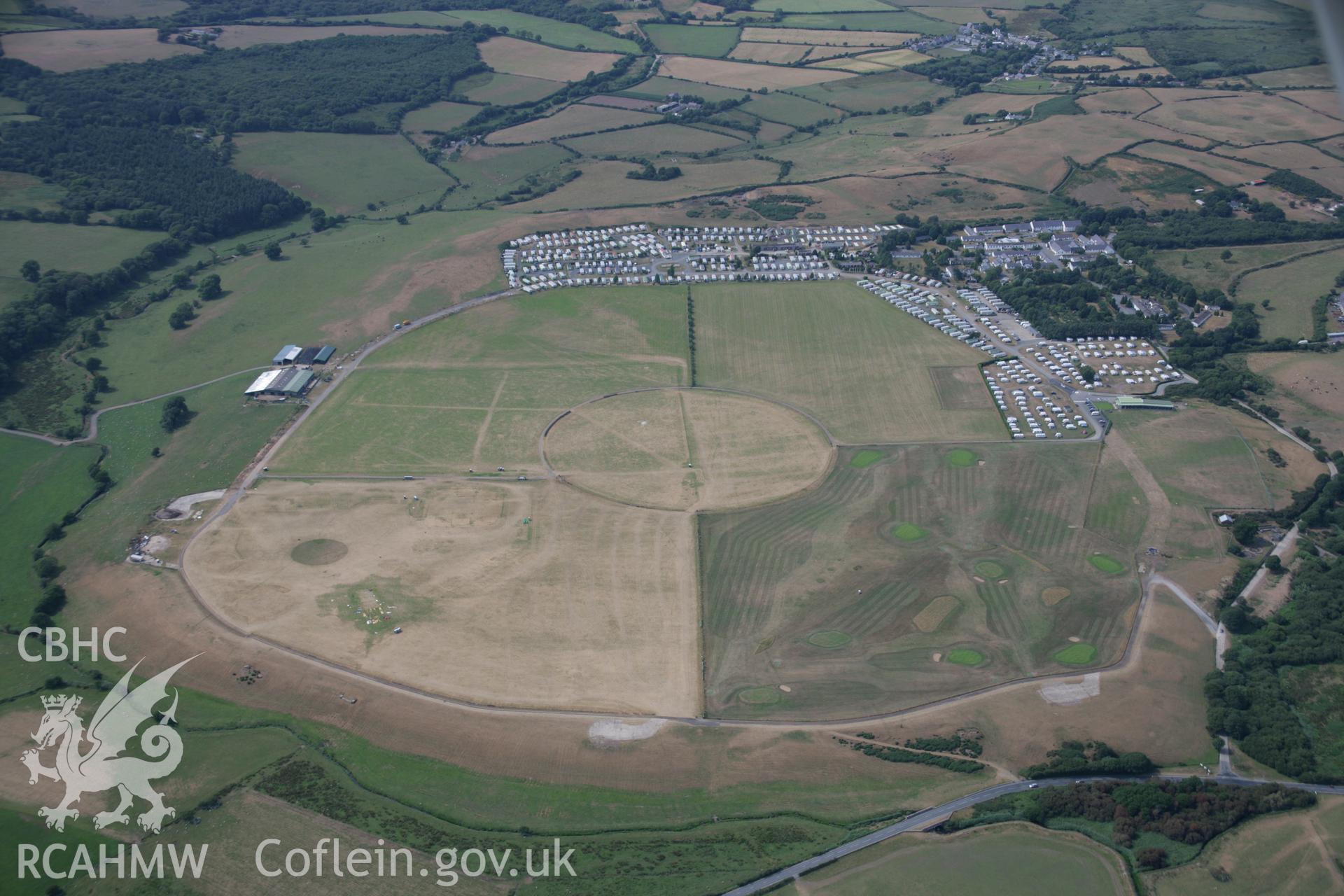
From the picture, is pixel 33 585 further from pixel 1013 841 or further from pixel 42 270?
pixel 1013 841

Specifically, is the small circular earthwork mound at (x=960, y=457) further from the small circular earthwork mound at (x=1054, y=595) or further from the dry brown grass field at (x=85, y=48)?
the dry brown grass field at (x=85, y=48)

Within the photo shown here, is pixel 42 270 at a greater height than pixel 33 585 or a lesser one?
greater

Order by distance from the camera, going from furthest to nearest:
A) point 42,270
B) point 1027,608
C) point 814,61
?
point 814,61
point 42,270
point 1027,608

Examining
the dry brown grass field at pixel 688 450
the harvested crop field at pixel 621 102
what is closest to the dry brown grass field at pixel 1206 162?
the harvested crop field at pixel 621 102

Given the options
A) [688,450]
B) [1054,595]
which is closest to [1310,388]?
[1054,595]

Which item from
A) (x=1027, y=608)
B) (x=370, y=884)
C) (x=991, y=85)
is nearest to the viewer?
(x=370, y=884)

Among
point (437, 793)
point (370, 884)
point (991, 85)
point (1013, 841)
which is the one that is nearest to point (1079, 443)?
point (1013, 841)
